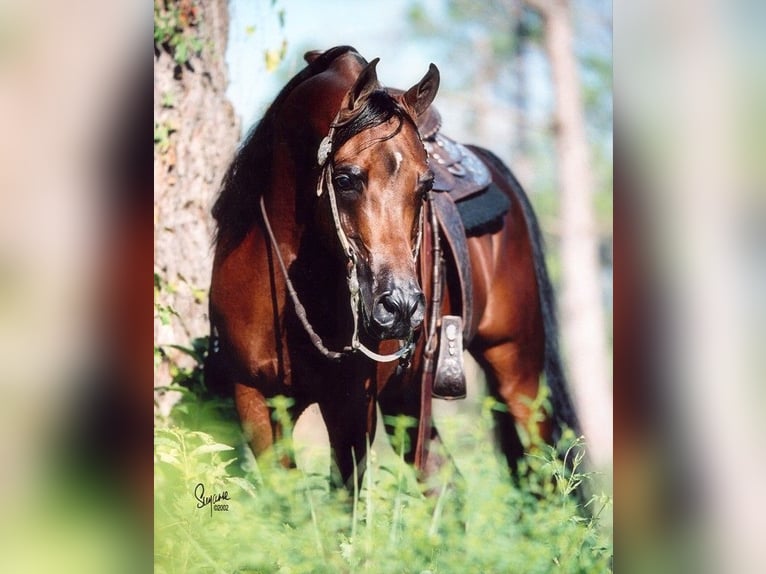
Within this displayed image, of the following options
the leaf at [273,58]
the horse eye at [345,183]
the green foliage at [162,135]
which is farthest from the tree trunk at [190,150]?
the horse eye at [345,183]

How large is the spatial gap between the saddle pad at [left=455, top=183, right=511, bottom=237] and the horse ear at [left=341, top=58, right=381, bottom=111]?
0.63 m

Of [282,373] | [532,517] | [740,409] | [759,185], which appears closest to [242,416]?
[282,373]

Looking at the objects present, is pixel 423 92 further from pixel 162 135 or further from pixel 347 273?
pixel 162 135

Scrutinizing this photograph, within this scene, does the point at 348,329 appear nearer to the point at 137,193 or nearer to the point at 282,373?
the point at 282,373

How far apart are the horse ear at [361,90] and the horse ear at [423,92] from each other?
0.51ft

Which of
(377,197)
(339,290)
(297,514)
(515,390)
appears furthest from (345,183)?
(297,514)

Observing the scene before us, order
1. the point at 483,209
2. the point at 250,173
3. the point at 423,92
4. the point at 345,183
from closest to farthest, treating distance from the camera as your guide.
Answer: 1. the point at 345,183
2. the point at 423,92
3. the point at 250,173
4. the point at 483,209

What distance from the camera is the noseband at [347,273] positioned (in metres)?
3.70

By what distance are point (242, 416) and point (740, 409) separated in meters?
2.18

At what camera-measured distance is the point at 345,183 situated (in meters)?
3.69

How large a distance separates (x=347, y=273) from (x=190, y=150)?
0.91 meters

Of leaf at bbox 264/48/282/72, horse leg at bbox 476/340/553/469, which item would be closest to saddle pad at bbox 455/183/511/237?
horse leg at bbox 476/340/553/469

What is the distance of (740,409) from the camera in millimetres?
4215

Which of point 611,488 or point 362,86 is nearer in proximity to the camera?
point 362,86
